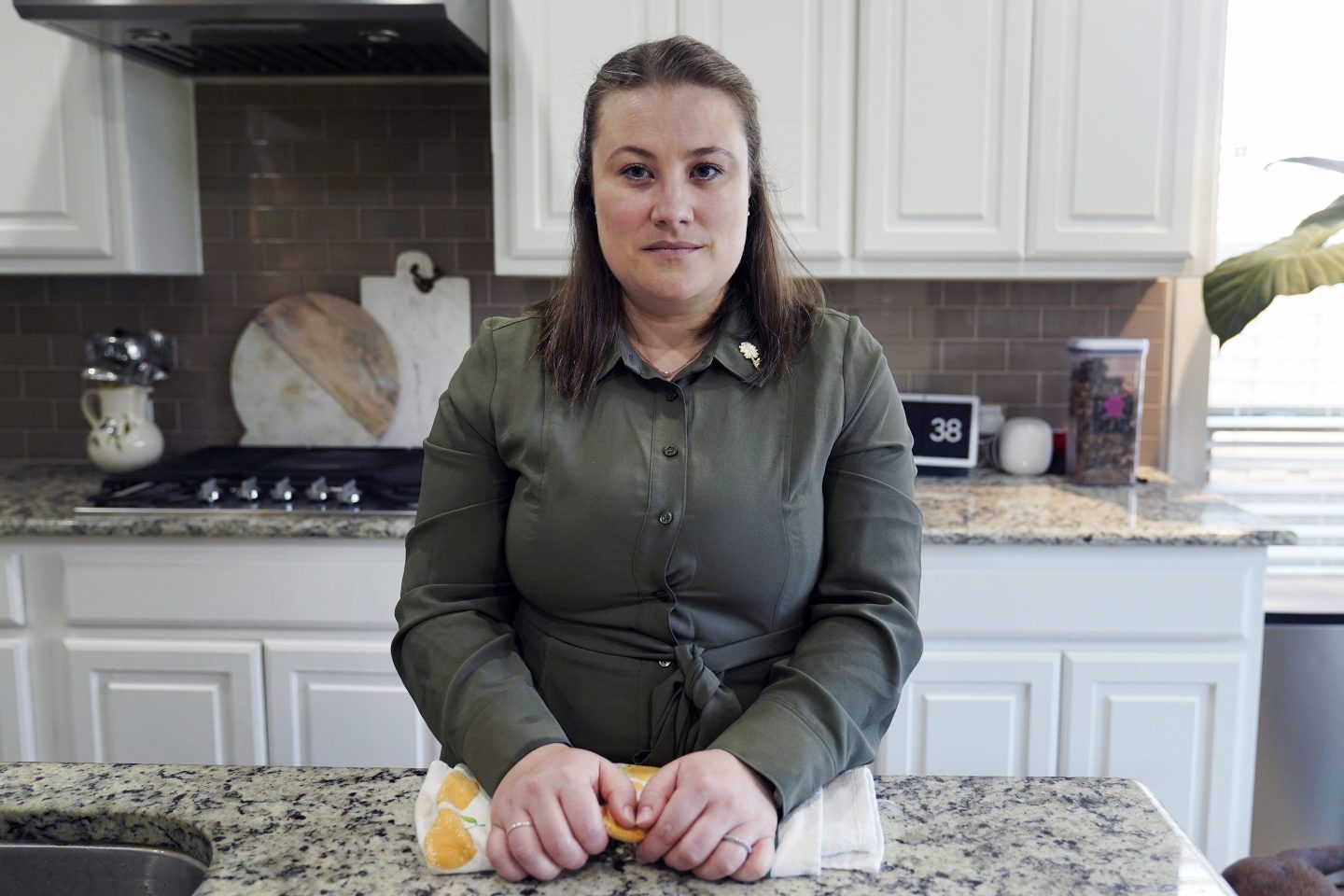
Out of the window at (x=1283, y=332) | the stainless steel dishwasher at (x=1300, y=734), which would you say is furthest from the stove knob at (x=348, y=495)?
the window at (x=1283, y=332)

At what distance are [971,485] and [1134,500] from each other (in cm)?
34

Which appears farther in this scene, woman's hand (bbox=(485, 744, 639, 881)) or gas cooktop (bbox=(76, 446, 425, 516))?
gas cooktop (bbox=(76, 446, 425, 516))

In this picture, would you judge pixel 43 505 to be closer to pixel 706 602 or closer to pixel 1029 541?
pixel 706 602

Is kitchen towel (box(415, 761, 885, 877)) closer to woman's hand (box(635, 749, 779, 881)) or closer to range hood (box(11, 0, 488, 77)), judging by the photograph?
woman's hand (box(635, 749, 779, 881))

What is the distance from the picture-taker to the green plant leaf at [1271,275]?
197 cm

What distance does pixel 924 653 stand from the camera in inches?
85.3

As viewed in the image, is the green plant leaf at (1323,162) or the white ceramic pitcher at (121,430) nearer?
the green plant leaf at (1323,162)

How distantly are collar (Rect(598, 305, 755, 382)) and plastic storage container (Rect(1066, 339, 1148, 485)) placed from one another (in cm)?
154

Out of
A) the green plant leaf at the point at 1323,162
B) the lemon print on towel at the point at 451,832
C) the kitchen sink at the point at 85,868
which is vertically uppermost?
the green plant leaf at the point at 1323,162

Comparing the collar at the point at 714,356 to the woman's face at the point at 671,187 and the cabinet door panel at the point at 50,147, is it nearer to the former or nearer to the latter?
the woman's face at the point at 671,187

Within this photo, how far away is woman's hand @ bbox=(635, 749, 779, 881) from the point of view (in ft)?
2.71

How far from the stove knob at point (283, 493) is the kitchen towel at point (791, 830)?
142 centimetres

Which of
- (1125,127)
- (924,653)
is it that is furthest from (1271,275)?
(924,653)

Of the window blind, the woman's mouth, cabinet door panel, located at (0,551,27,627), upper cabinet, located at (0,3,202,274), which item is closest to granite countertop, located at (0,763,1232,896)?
the woman's mouth
